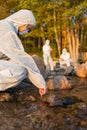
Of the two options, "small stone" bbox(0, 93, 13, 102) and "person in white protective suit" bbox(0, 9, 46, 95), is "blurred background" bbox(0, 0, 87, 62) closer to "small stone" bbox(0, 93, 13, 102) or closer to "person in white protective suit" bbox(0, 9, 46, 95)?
"small stone" bbox(0, 93, 13, 102)

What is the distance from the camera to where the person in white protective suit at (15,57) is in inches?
254

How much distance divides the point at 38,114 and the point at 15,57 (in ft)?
3.65

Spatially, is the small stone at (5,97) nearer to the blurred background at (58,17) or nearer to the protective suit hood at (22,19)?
the protective suit hood at (22,19)

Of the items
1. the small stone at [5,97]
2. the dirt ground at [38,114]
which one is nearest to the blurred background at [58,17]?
the dirt ground at [38,114]

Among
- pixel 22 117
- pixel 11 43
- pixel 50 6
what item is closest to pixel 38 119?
pixel 22 117

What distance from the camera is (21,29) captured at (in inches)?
268

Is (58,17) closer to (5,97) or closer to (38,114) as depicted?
(5,97)

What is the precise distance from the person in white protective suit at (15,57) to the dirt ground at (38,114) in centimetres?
51

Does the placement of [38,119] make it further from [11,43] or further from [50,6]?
[50,6]

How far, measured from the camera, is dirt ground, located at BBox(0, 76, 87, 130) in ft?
17.6

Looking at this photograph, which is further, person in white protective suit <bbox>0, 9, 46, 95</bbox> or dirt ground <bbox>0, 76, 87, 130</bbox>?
person in white protective suit <bbox>0, 9, 46, 95</bbox>

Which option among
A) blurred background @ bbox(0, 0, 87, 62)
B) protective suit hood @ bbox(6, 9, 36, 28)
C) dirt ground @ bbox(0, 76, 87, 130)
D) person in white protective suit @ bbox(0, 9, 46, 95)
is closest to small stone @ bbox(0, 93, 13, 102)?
dirt ground @ bbox(0, 76, 87, 130)

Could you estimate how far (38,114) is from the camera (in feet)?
20.3

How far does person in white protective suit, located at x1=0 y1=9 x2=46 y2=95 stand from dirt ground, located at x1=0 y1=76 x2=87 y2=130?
0.51 m
